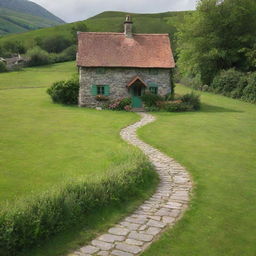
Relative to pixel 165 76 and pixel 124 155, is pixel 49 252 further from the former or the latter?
pixel 165 76

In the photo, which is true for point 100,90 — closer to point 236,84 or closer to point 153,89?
point 153,89

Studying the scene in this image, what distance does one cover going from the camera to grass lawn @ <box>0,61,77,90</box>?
2299 inches

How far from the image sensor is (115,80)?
1326 inches

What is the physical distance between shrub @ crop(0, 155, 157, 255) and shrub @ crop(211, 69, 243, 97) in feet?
119

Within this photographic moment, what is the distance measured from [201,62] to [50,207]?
4476 centimetres

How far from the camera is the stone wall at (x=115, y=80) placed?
33338 mm

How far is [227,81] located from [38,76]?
129ft

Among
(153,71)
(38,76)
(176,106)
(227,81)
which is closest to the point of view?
(176,106)

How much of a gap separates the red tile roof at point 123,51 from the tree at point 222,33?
14243 mm

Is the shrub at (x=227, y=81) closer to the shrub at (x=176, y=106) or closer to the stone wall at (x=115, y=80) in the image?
the stone wall at (x=115, y=80)

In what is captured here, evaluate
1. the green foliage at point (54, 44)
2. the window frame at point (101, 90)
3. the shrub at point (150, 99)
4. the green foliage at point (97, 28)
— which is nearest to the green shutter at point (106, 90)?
the window frame at point (101, 90)

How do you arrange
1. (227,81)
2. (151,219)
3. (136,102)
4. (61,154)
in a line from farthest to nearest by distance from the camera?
(227,81), (136,102), (61,154), (151,219)

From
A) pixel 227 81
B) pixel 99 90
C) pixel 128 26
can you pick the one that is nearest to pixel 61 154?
pixel 99 90

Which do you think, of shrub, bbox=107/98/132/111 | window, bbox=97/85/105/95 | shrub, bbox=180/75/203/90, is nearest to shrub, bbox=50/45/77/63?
shrub, bbox=180/75/203/90
